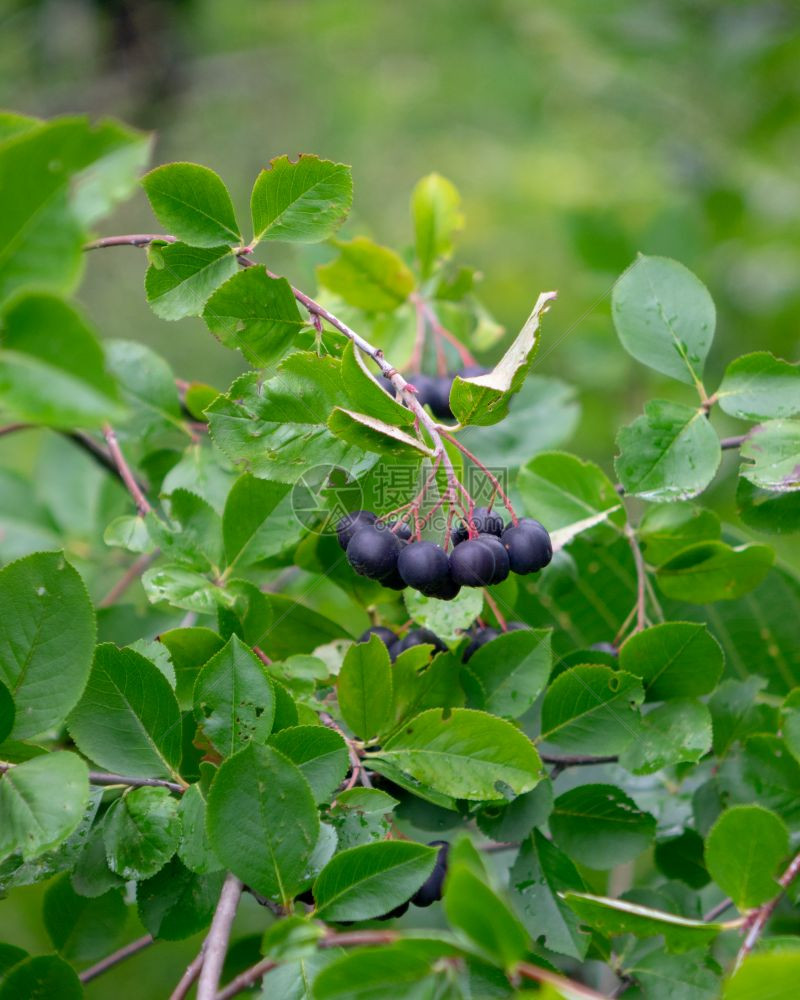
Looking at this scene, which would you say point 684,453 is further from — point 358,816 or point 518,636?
point 358,816

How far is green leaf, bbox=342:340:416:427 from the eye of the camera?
69 cm

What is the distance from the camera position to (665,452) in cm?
89

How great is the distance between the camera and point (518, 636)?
2.70 feet

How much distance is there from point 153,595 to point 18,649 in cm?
15

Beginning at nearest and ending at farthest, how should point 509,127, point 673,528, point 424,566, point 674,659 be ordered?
point 424,566, point 674,659, point 673,528, point 509,127

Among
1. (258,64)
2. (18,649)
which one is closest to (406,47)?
(258,64)

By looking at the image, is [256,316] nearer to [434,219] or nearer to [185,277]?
[185,277]

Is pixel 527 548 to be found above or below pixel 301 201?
below

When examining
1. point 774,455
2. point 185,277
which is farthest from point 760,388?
point 185,277

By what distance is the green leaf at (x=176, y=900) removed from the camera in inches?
28.9

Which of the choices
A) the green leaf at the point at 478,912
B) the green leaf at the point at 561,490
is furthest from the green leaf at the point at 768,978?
the green leaf at the point at 561,490

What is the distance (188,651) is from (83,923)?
0.88 ft

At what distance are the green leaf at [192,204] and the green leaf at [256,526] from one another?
21 cm

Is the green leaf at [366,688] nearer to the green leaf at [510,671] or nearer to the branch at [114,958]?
the green leaf at [510,671]
